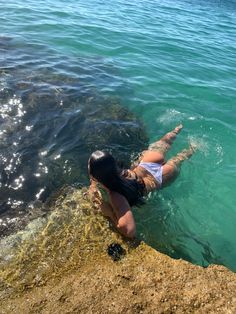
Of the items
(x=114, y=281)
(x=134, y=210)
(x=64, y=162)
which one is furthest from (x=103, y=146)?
(x=114, y=281)

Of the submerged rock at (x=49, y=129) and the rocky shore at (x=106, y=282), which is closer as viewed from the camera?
the rocky shore at (x=106, y=282)

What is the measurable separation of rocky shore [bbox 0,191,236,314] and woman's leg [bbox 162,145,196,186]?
2175 mm

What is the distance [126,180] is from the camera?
6082 millimetres

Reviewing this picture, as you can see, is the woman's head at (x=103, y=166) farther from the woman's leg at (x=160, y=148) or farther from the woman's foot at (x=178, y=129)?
the woman's foot at (x=178, y=129)

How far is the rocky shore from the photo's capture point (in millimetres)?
4508

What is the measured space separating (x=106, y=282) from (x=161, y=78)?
8379mm

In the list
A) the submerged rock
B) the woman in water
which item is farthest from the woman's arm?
the submerged rock

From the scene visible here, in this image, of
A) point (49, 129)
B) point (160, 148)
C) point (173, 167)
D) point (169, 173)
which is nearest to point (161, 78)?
point (160, 148)

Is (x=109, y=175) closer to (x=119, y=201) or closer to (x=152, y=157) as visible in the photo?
(x=119, y=201)

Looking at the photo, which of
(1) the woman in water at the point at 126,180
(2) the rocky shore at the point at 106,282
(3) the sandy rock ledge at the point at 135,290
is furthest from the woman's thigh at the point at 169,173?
(3) the sandy rock ledge at the point at 135,290

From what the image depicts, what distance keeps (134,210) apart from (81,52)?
8.14m

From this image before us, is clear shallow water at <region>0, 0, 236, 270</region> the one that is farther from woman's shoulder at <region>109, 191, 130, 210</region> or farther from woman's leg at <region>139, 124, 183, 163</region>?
woman's shoulder at <region>109, 191, 130, 210</region>

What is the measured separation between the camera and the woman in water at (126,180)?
557 centimetres

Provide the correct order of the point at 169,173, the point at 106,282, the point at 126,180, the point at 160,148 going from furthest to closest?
the point at 160,148, the point at 169,173, the point at 126,180, the point at 106,282
